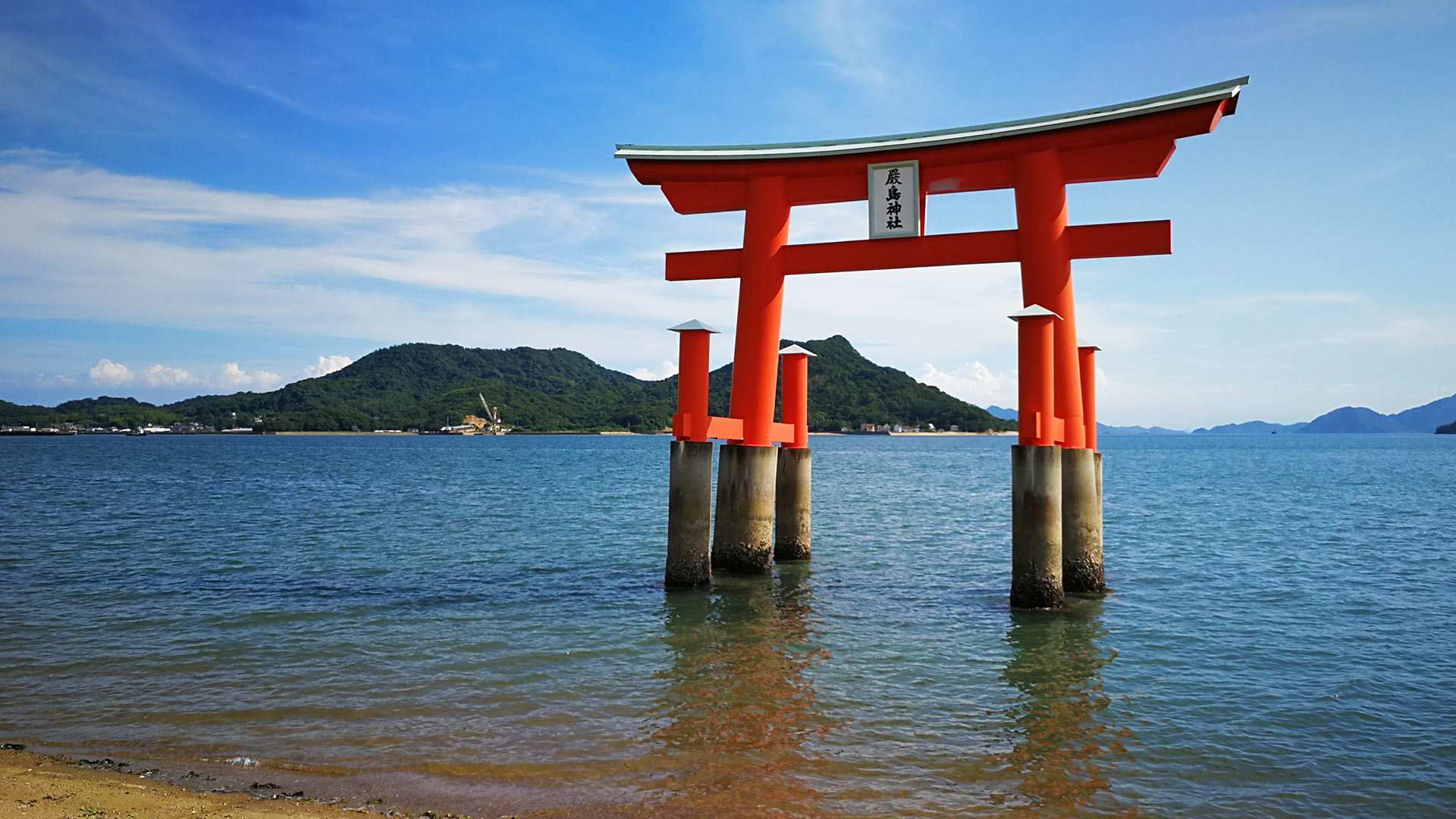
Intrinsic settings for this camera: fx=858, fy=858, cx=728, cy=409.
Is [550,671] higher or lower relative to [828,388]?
lower

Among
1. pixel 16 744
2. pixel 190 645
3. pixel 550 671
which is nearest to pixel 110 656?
pixel 190 645

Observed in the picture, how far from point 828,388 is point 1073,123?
5016 inches

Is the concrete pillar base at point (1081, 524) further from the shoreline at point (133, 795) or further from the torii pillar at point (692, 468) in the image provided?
the shoreline at point (133, 795)

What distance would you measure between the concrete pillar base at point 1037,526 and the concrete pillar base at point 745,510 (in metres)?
3.36

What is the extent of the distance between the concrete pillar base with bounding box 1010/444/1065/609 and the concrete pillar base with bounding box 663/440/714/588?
3938 millimetres

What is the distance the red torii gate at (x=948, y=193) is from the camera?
35.1 feet

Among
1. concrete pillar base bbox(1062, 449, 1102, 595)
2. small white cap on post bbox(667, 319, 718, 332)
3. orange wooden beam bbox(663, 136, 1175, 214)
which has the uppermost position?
orange wooden beam bbox(663, 136, 1175, 214)

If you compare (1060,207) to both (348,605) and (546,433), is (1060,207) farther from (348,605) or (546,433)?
(546,433)

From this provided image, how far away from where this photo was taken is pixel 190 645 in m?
9.69

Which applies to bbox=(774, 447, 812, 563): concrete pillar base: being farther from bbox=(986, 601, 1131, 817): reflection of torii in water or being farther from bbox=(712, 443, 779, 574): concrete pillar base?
bbox=(986, 601, 1131, 817): reflection of torii in water

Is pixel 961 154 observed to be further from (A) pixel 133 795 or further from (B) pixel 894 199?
(A) pixel 133 795

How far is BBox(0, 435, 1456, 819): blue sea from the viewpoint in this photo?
618cm

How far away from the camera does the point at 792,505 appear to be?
1439cm

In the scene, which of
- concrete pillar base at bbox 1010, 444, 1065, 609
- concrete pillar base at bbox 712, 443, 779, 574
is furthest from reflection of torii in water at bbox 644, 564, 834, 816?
concrete pillar base at bbox 1010, 444, 1065, 609
